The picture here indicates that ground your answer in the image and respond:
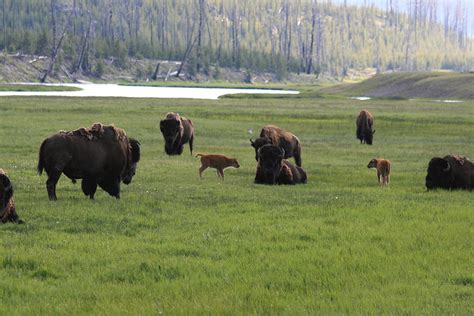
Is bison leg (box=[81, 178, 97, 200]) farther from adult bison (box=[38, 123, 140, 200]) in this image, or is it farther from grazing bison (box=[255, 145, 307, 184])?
grazing bison (box=[255, 145, 307, 184])

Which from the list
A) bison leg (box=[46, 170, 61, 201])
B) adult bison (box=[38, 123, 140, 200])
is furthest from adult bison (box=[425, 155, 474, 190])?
bison leg (box=[46, 170, 61, 201])

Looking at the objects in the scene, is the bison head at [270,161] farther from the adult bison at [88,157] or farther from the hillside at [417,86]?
the hillside at [417,86]

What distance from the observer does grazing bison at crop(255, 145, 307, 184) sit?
21.5 metres

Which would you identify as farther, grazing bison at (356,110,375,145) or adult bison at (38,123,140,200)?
grazing bison at (356,110,375,145)

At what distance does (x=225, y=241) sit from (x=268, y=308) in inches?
148

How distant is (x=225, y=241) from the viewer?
41.7 ft

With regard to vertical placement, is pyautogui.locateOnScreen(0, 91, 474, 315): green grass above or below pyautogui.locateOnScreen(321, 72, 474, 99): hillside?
above

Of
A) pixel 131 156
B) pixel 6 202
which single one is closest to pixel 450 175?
pixel 131 156

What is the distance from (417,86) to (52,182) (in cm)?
9357

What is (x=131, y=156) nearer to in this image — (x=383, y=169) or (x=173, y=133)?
(x=383, y=169)

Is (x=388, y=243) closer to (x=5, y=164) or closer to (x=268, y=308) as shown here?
(x=268, y=308)

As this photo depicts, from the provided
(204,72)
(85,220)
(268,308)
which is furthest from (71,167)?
(204,72)

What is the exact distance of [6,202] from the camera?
13625mm

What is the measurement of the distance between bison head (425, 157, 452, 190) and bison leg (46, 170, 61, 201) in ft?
29.6
